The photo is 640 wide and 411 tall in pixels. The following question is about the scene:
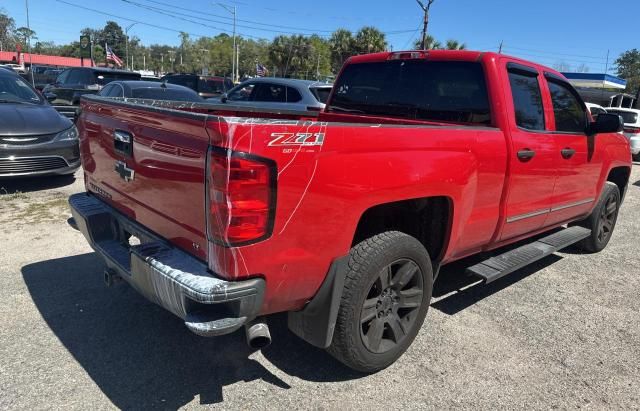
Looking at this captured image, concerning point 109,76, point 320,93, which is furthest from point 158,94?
point 109,76

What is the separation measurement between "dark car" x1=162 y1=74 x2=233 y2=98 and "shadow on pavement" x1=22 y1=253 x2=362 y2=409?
12287 millimetres

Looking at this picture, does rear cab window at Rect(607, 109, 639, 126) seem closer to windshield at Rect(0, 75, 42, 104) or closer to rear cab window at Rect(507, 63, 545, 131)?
rear cab window at Rect(507, 63, 545, 131)

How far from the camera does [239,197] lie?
207 cm

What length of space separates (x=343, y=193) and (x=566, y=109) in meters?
3.00


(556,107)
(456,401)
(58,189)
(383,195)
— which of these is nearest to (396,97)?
(556,107)

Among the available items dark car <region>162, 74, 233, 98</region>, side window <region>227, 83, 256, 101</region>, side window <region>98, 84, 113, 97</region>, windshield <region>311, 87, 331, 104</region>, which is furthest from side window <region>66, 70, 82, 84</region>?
windshield <region>311, 87, 331, 104</region>

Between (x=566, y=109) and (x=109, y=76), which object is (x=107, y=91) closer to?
(x=109, y=76)

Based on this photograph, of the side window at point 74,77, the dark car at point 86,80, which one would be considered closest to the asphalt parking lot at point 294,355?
the dark car at point 86,80

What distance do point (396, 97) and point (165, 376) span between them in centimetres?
272

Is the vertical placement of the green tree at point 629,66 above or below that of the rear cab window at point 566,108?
above

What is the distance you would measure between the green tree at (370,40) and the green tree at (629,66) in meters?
48.3

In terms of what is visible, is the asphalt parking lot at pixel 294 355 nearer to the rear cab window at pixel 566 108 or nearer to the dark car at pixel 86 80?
the rear cab window at pixel 566 108

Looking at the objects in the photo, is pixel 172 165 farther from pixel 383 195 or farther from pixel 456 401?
pixel 456 401

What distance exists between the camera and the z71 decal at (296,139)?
2109 mm
